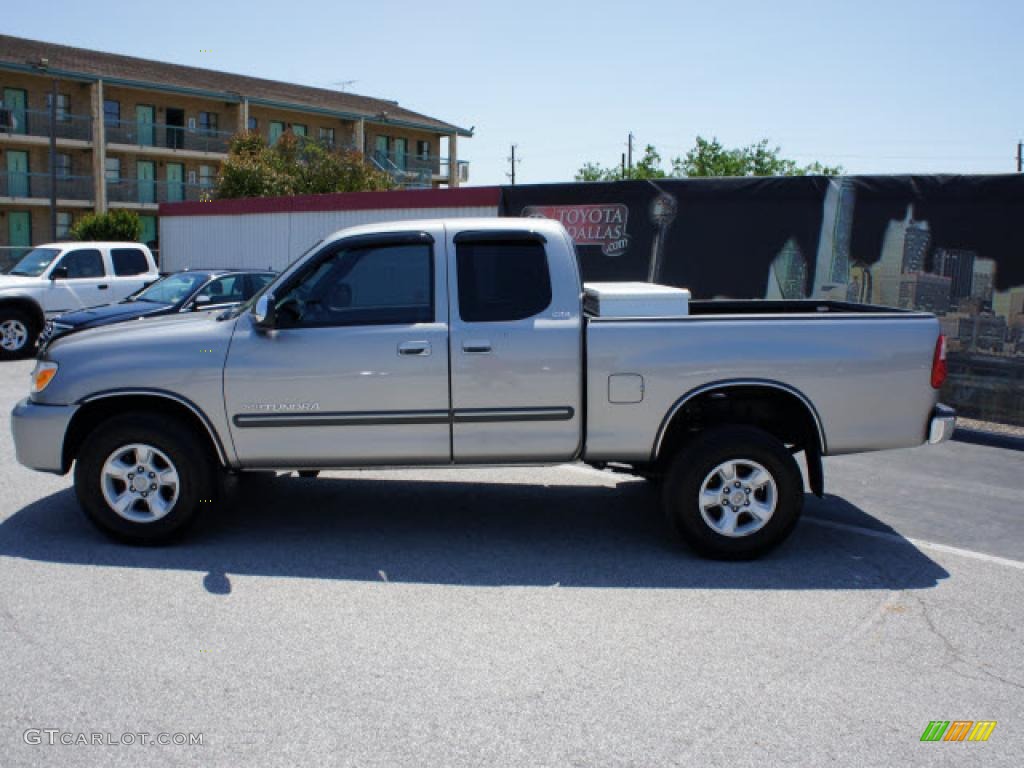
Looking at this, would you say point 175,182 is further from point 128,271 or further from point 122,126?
point 128,271

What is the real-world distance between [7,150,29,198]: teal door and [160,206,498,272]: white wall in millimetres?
23223

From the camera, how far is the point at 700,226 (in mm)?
12477

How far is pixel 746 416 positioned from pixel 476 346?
1.80m

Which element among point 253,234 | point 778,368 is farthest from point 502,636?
point 253,234

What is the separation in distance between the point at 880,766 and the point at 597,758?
102 cm

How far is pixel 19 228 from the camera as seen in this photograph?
44.3 metres

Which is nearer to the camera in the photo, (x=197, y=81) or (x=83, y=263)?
(x=83, y=263)

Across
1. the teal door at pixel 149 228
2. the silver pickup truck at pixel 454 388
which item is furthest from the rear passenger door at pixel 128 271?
the teal door at pixel 149 228

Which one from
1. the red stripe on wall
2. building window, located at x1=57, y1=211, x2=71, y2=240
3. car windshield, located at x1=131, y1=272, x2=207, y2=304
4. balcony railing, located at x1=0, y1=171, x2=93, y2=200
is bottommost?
car windshield, located at x1=131, y1=272, x2=207, y2=304

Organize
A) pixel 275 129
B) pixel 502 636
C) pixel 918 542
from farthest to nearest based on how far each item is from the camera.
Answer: pixel 275 129, pixel 918 542, pixel 502 636

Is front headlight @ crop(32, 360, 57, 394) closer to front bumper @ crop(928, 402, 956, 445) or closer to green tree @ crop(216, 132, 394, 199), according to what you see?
front bumper @ crop(928, 402, 956, 445)

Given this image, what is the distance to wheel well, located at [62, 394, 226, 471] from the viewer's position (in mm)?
5871

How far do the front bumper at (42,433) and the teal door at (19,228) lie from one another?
43023 mm

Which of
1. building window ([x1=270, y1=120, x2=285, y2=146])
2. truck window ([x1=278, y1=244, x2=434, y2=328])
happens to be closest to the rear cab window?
truck window ([x1=278, y1=244, x2=434, y2=328])
